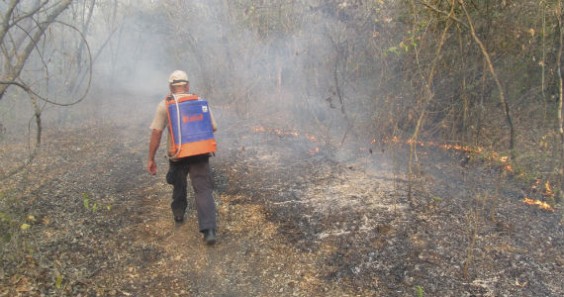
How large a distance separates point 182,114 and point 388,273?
2343 mm

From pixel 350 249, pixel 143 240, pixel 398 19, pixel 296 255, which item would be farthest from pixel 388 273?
pixel 398 19

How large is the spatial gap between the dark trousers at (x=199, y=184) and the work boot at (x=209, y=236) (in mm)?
42

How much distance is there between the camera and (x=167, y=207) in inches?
193

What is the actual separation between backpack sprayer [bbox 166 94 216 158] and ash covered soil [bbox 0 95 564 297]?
891 mm

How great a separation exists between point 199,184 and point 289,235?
104cm

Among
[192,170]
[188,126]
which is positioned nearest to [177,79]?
[188,126]

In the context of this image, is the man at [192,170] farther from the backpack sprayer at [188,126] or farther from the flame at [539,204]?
the flame at [539,204]

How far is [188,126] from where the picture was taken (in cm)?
399

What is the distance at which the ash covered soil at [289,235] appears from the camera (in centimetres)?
342

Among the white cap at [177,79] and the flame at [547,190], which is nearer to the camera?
the white cap at [177,79]

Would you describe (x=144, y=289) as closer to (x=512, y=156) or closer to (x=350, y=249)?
(x=350, y=249)

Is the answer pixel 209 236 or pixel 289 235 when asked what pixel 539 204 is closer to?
pixel 289 235

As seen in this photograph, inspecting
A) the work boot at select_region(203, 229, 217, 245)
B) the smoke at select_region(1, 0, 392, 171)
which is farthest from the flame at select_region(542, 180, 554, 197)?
the work boot at select_region(203, 229, 217, 245)

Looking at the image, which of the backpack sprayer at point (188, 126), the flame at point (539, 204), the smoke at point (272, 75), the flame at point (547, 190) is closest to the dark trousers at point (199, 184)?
the backpack sprayer at point (188, 126)
